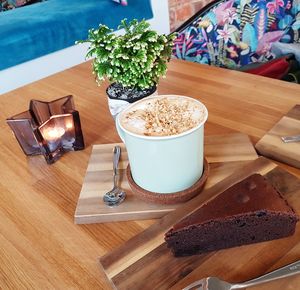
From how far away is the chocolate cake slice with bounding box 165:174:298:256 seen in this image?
1.43 feet

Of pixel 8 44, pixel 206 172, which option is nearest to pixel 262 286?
pixel 206 172

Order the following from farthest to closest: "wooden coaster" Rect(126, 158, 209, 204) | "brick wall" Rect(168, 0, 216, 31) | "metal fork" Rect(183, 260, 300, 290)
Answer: "brick wall" Rect(168, 0, 216, 31)
"wooden coaster" Rect(126, 158, 209, 204)
"metal fork" Rect(183, 260, 300, 290)

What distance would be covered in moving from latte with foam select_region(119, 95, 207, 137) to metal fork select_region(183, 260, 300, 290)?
200 mm

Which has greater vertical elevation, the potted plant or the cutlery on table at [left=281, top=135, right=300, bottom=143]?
the potted plant

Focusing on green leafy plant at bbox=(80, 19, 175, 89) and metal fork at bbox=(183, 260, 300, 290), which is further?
green leafy plant at bbox=(80, 19, 175, 89)

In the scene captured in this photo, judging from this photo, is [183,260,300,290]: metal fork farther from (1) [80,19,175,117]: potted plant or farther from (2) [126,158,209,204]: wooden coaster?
(1) [80,19,175,117]: potted plant

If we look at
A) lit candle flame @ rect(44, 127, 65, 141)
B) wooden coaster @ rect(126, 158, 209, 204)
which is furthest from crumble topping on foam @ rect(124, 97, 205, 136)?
lit candle flame @ rect(44, 127, 65, 141)

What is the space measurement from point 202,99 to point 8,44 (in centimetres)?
134

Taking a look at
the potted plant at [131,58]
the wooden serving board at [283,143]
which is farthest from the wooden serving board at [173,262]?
the potted plant at [131,58]

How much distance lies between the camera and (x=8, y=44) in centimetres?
174

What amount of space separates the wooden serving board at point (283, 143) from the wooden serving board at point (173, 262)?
0.13 m

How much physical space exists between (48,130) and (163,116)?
0.29 meters

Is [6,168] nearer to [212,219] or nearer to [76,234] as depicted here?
[76,234]

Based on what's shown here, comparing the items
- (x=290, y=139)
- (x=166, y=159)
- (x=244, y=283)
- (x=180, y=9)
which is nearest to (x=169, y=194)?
(x=166, y=159)
